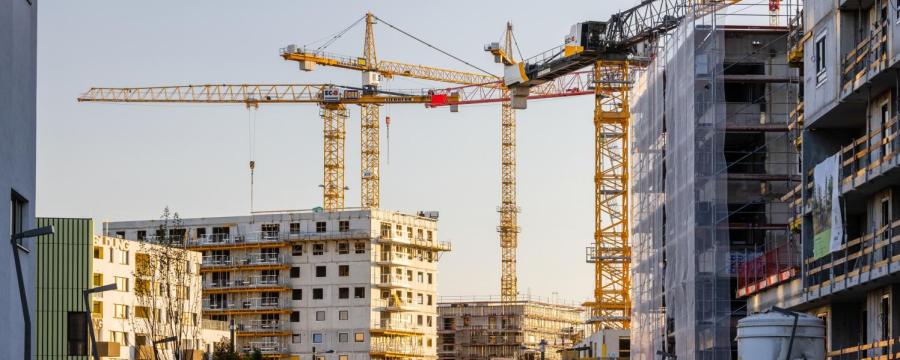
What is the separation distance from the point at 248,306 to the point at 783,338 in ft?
443

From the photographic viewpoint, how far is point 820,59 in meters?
48.5

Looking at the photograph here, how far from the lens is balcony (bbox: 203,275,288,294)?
174000mm

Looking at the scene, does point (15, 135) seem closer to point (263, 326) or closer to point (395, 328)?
point (263, 326)

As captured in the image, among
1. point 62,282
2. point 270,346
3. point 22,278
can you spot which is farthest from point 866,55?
point 270,346

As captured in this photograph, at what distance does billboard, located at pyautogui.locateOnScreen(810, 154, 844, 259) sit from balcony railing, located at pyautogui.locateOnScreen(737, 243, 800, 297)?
10.6ft

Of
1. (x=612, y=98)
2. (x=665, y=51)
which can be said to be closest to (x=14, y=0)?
(x=665, y=51)

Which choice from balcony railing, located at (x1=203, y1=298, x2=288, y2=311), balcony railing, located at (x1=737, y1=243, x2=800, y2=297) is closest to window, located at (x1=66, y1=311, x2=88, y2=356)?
balcony railing, located at (x1=737, y1=243, x2=800, y2=297)

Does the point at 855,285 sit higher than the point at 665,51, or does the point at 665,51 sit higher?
the point at 665,51

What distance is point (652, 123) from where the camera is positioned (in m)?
81.8

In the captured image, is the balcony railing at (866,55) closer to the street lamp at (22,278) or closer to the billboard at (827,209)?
the billboard at (827,209)

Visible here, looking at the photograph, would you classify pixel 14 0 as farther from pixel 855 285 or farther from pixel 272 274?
pixel 272 274

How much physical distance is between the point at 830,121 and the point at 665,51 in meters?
27.8

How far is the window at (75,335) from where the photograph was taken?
83125 mm

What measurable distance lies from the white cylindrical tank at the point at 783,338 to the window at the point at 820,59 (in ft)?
27.5
